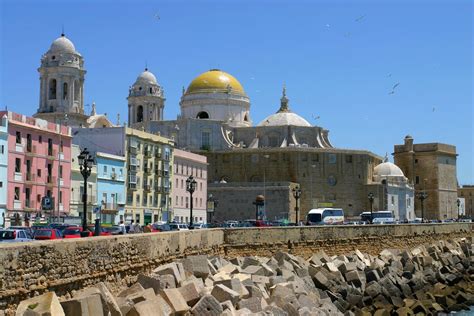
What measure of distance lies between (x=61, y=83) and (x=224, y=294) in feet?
185

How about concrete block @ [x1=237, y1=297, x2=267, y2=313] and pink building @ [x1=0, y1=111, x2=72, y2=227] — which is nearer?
concrete block @ [x1=237, y1=297, x2=267, y2=313]

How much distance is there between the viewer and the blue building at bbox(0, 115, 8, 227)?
3728 centimetres

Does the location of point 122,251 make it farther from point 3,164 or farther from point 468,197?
point 468,197

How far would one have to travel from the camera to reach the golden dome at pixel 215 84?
281 ft

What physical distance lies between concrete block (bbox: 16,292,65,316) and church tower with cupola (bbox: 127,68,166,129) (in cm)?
7385

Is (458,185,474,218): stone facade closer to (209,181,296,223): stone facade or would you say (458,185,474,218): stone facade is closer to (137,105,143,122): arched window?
(209,181,296,223): stone facade

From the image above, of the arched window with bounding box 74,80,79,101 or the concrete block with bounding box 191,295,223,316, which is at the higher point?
the arched window with bounding box 74,80,79,101

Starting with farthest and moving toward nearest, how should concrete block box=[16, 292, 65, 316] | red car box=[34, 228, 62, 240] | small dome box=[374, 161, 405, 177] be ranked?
small dome box=[374, 161, 405, 177], red car box=[34, 228, 62, 240], concrete block box=[16, 292, 65, 316]

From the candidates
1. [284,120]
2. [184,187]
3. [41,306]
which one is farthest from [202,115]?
[41,306]

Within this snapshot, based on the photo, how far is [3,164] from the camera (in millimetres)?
37719

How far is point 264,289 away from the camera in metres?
17.1

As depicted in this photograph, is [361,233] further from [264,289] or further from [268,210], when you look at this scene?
[268,210]

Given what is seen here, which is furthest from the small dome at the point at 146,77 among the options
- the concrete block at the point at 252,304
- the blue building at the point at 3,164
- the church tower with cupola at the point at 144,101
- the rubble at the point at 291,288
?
the concrete block at the point at 252,304

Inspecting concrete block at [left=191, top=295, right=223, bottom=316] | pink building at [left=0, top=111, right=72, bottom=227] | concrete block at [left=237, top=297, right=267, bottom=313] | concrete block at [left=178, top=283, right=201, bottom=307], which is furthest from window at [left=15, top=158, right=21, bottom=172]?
concrete block at [left=191, top=295, right=223, bottom=316]
